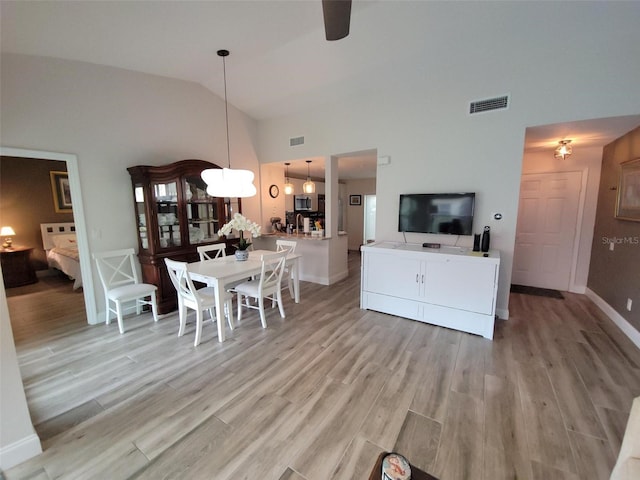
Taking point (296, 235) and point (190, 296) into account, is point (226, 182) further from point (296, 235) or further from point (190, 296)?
point (296, 235)

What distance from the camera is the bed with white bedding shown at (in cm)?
462

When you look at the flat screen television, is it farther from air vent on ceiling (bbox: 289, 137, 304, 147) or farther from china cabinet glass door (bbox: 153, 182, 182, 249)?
china cabinet glass door (bbox: 153, 182, 182, 249)

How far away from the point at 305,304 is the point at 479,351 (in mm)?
2238

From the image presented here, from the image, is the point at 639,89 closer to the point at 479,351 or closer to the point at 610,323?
the point at 610,323

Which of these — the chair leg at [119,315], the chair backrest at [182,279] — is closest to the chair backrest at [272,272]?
the chair backrest at [182,279]

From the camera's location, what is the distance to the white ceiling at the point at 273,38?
8.00ft

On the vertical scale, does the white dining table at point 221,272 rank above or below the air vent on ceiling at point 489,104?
below

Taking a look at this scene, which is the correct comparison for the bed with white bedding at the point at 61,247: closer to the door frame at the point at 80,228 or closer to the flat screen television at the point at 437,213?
the door frame at the point at 80,228

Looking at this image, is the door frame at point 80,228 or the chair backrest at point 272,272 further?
the chair backrest at point 272,272

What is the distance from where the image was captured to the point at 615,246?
336cm

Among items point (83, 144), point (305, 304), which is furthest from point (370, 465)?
point (83, 144)

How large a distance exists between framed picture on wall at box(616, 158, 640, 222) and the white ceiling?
1.49 feet

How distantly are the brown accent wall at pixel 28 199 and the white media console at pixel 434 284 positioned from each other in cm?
646

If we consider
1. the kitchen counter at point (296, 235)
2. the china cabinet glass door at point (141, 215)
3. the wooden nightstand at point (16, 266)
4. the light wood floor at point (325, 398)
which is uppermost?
the china cabinet glass door at point (141, 215)
